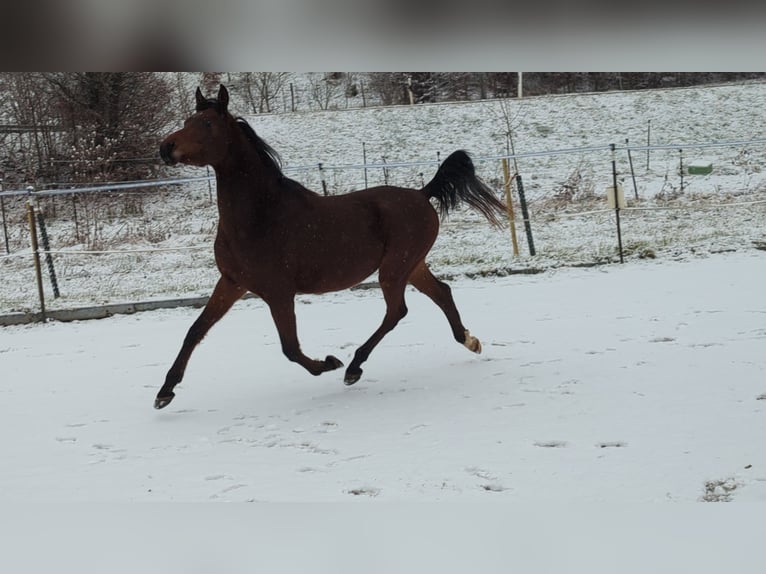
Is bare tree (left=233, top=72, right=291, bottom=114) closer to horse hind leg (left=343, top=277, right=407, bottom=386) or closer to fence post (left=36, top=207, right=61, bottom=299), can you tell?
horse hind leg (left=343, top=277, right=407, bottom=386)

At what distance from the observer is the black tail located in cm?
394

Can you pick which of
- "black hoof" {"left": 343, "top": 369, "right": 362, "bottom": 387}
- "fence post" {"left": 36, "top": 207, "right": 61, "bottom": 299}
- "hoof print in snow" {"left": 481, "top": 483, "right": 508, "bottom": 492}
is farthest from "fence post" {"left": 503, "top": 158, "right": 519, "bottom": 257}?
"hoof print in snow" {"left": 481, "top": 483, "right": 508, "bottom": 492}

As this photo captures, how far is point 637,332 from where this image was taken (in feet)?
14.2

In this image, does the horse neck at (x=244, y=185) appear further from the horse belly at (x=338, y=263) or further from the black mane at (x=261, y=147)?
the horse belly at (x=338, y=263)

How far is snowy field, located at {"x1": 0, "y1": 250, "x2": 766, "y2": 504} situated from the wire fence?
1.46m

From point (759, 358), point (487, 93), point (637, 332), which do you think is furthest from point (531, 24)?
point (637, 332)

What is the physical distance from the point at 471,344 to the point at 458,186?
2.71 feet

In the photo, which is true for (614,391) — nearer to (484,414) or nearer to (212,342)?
(484,414)

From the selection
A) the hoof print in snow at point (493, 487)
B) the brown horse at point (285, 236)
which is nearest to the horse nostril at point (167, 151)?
the brown horse at point (285, 236)

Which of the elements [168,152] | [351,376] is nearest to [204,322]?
[351,376]

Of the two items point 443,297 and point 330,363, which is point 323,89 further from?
point 443,297

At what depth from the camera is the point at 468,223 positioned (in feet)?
27.9

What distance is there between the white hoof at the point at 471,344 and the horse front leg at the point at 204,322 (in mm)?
1234

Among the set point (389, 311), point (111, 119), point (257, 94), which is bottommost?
point (389, 311)
